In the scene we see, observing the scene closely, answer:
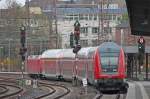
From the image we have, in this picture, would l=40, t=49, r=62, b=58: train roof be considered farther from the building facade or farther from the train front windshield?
the building facade

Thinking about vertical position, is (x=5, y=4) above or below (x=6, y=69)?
above

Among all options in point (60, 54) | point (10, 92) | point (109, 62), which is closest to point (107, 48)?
point (109, 62)

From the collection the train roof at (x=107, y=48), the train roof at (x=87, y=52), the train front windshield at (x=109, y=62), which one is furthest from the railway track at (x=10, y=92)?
the train roof at (x=107, y=48)

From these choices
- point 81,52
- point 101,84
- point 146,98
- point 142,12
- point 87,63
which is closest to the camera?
point 142,12

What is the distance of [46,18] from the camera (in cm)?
Result: 9700

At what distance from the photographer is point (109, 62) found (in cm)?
3969

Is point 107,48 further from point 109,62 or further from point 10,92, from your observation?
point 10,92

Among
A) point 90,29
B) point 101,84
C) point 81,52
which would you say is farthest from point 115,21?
point 101,84

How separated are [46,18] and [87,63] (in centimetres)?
5498

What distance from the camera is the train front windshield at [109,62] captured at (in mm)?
39375

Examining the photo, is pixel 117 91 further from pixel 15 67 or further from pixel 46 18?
pixel 15 67

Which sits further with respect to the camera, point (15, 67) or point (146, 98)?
point (15, 67)

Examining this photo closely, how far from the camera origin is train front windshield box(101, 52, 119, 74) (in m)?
39.4

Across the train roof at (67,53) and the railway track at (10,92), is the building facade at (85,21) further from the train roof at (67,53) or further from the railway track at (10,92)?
the railway track at (10,92)
